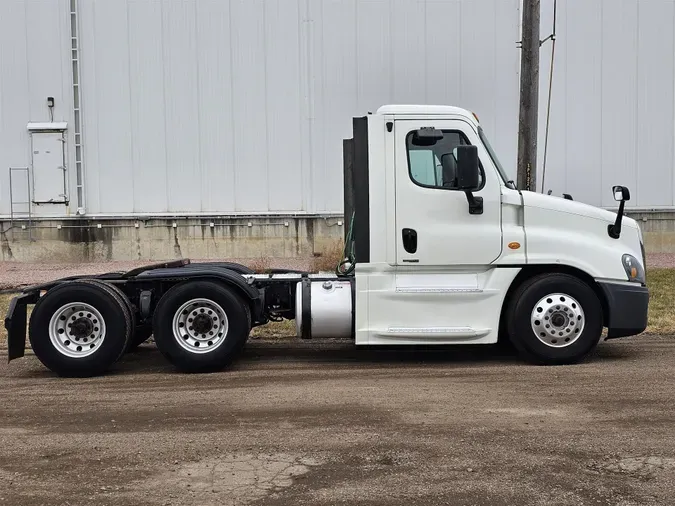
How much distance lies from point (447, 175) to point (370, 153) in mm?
821

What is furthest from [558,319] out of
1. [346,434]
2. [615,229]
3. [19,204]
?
[19,204]

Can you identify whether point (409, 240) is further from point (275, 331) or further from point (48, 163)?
point (48, 163)

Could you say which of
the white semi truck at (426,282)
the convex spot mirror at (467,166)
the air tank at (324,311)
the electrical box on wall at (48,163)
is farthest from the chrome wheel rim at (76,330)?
the electrical box on wall at (48,163)

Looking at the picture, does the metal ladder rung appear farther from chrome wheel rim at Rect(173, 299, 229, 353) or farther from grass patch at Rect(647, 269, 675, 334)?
grass patch at Rect(647, 269, 675, 334)

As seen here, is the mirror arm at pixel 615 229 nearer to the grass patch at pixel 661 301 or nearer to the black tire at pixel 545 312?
the black tire at pixel 545 312

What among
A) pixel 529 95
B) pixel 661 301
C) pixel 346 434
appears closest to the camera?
pixel 346 434

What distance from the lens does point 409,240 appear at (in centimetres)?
768

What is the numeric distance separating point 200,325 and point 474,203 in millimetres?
3035

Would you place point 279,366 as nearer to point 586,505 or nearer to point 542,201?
point 542,201

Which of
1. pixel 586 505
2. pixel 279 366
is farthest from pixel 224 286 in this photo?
pixel 586 505

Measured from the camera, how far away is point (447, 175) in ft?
25.1

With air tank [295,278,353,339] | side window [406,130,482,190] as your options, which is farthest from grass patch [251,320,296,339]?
side window [406,130,482,190]

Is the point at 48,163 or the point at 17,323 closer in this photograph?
the point at 17,323

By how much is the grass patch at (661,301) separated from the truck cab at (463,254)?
278cm
